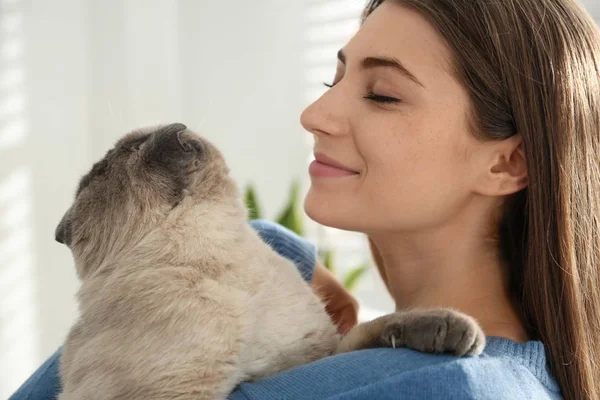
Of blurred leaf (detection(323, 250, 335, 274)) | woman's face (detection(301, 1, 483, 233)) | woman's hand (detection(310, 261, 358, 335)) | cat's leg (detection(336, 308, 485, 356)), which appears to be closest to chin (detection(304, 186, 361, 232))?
woman's face (detection(301, 1, 483, 233))

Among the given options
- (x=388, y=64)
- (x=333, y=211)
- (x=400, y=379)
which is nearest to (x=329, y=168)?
(x=333, y=211)

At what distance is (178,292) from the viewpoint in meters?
0.91

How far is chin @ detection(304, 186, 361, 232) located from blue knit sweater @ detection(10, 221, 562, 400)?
0.28 meters

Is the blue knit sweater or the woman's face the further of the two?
the woman's face

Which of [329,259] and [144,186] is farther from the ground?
[144,186]

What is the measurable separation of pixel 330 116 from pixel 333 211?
0.52ft

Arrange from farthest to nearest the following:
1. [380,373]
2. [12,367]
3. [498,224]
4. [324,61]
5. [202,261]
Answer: [324,61] < [12,367] < [498,224] < [202,261] < [380,373]

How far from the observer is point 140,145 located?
1.08 m

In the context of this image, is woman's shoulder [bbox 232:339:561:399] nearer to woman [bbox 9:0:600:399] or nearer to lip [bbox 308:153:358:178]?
woman [bbox 9:0:600:399]

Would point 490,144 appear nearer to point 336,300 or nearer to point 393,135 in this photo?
point 393,135

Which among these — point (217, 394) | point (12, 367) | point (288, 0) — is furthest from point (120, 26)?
point (217, 394)

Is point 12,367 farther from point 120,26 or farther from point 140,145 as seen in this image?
point 140,145

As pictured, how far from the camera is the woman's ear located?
1119 mm

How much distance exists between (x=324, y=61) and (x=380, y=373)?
222 cm
